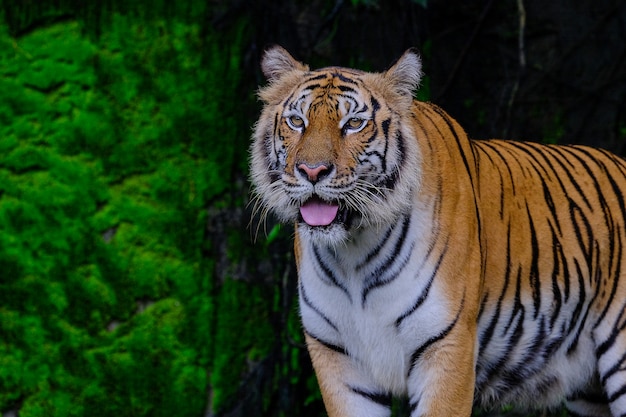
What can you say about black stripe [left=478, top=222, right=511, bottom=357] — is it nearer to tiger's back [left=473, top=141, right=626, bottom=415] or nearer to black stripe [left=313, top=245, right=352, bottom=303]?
tiger's back [left=473, top=141, right=626, bottom=415]

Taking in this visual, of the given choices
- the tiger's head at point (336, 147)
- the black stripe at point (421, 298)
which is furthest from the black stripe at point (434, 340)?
the tiger's head at point (336, 147)

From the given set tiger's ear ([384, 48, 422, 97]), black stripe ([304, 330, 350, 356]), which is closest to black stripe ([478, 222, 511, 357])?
black stripe ([304, 330, 350, 356])

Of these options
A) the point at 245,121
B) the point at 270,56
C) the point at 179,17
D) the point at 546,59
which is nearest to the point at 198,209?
the point at 245,121

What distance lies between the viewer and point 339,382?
3184mm

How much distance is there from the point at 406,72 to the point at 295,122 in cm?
41

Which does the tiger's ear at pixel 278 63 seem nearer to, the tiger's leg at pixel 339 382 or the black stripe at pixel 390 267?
the black stripe at pixel 390 267

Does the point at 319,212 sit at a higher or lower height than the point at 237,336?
higher

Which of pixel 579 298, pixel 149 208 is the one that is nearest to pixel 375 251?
pixel 579 298

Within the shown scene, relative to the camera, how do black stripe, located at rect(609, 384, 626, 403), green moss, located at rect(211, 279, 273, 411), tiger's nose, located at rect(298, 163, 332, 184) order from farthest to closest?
green moss, located at rect(211, 279, 273, 411) → black stripe, located at rect(609, 384, 626, 403) → tiger's nose, located at rect(298, 163, 332, 184)

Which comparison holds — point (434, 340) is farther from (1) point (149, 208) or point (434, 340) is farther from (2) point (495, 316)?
(1) point (149, 208)

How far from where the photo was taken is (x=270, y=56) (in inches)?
126

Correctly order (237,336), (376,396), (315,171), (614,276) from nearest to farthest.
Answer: (315,171) → (376,396) → (614,276) → (237,336)

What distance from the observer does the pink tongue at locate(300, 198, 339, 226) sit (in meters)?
2.82

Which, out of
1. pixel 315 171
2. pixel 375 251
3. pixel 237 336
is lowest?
pixel 237 336
